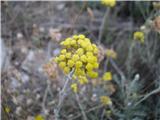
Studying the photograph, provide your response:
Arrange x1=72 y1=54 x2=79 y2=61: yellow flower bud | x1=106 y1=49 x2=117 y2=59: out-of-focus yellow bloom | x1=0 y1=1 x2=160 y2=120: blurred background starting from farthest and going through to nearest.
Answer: x1=106 y1=49 x2=117 y2=59: out-of-focus yellow bloom, x1=0 y1=1 x2=160 y2=120: blurred background, x1=72 y1=54 x2=79 y2=61: yellow flower bud

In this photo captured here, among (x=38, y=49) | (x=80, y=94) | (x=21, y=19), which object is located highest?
(x=21, y=19)

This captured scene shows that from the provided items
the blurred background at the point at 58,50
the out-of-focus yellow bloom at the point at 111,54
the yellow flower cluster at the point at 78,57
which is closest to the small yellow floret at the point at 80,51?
the yellow flower cluster at the point at 78,57

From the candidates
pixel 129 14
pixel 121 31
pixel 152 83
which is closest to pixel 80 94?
pixel 152 83

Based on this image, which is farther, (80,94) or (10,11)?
(10,11)

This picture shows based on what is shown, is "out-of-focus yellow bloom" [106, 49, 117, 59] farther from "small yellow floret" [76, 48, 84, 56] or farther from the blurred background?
"small yellow floret" [76, 48, 84, 56]

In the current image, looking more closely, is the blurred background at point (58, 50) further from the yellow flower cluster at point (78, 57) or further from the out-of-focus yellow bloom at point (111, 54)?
the yellow flower cluster at point (78, 57)

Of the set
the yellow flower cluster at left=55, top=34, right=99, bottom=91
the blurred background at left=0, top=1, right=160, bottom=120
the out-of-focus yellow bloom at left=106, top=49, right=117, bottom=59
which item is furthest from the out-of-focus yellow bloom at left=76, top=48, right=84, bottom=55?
the out-of-focus yellow bloom at left=106, top=49, right=117, bottom=59

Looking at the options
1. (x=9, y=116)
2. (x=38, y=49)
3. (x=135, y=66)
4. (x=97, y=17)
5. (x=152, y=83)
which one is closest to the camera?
(x=9, y=116)

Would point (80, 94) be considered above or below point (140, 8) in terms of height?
below

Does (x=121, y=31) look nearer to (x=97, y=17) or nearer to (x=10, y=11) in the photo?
(x=97, y=17)
